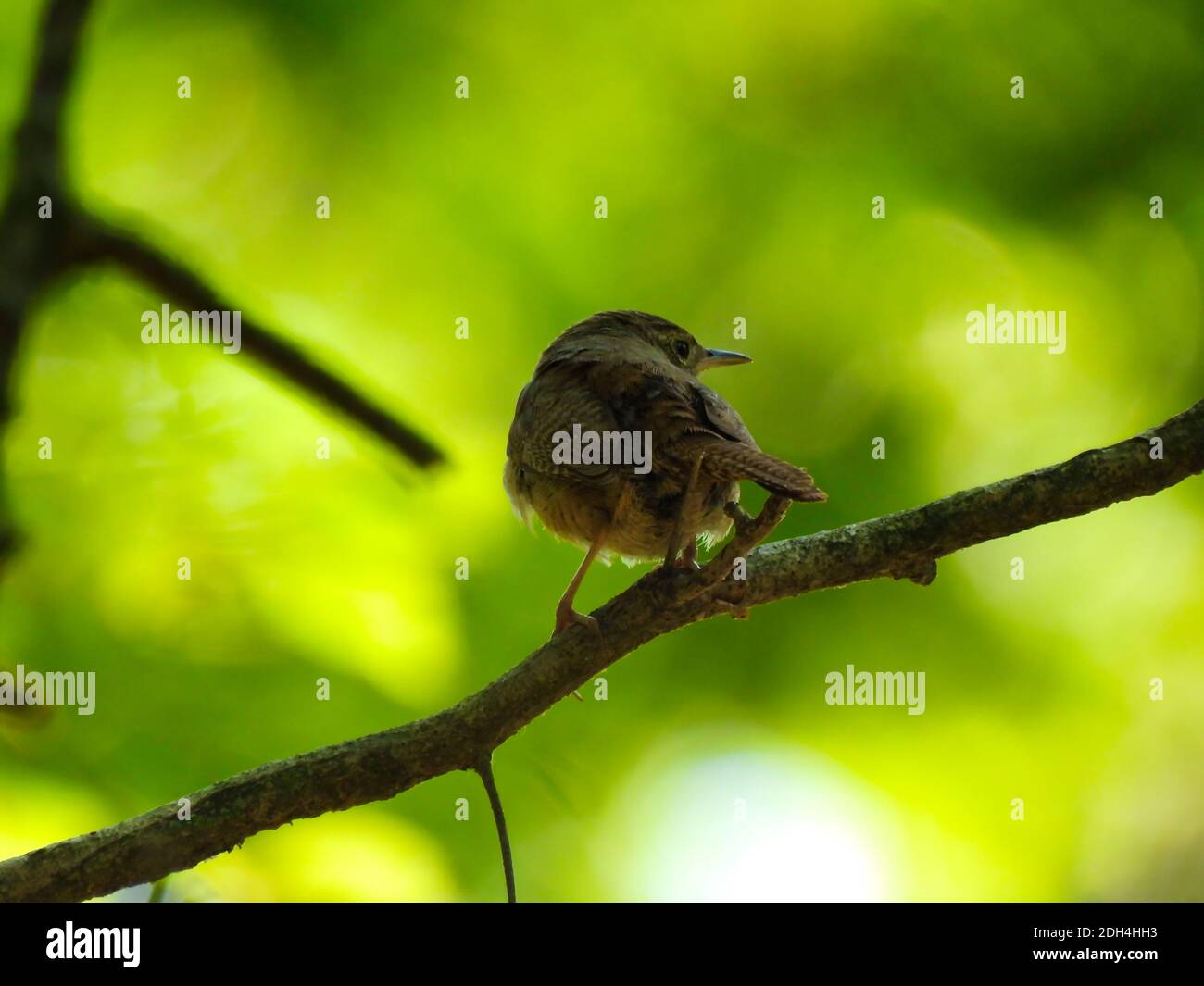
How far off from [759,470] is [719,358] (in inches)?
107

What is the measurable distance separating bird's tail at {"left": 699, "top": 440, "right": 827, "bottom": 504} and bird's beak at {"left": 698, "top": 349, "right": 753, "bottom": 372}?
2113 mm

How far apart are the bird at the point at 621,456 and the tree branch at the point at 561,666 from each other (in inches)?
6.0

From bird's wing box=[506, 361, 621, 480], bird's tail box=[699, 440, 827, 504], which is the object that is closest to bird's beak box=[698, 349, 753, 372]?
bird's wing box=[506, 361, 621, 480]

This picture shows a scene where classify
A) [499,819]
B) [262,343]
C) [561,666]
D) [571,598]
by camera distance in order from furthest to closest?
[571,598] → [561,666] → [499,819] → [262,343]

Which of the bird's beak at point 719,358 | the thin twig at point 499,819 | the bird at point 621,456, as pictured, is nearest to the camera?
the thin twig at point 499,819

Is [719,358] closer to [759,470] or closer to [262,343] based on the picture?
[759,470]

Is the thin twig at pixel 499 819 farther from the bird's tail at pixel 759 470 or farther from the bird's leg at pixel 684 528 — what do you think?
the bird's tail at pixel 759 470

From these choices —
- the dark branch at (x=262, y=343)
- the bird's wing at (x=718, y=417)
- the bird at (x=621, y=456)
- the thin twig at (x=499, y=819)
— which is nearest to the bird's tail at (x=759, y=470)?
the bird at (x=621, y=456)

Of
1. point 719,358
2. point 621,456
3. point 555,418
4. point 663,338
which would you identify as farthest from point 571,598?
point 719,358

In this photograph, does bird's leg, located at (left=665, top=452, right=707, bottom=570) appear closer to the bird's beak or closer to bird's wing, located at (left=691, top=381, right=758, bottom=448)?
bird's wing, located at (left=691, top=381, right=758, bottom=448)

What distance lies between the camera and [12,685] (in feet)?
12.2

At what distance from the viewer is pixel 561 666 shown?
3.78 meters

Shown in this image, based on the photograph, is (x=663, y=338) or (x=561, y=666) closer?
(x=561, y=666)

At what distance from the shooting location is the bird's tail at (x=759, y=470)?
3355mm
